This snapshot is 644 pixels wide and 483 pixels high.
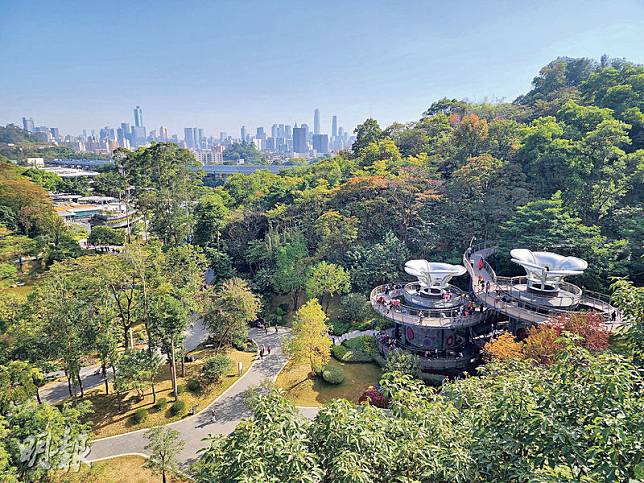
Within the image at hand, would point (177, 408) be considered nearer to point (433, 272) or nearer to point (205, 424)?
point (205, 424)

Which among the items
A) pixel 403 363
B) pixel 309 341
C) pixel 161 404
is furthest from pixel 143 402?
pixel 403 363

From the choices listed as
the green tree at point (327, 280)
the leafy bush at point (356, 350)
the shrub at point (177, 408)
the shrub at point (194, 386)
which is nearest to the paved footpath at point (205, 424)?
the shrub at point (177, 408)

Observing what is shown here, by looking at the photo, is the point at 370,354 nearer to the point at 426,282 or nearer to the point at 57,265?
the point at 426,282

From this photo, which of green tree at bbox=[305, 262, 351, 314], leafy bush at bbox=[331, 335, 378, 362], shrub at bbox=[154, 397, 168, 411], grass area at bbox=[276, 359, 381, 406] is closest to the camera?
shrub at bbox=[154, 397, 168, 411]

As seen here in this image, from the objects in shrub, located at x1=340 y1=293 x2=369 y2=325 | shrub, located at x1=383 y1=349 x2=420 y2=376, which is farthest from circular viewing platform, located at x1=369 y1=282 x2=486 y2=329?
shrub, located at x1=340 y1=293 x2=369 y2=325

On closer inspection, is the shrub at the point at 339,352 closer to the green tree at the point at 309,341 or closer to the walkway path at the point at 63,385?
the green tree at the point at 309,341

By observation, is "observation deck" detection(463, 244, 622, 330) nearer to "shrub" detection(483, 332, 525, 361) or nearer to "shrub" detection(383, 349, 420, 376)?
"shrub" detection(483, 332, 525, 361)
